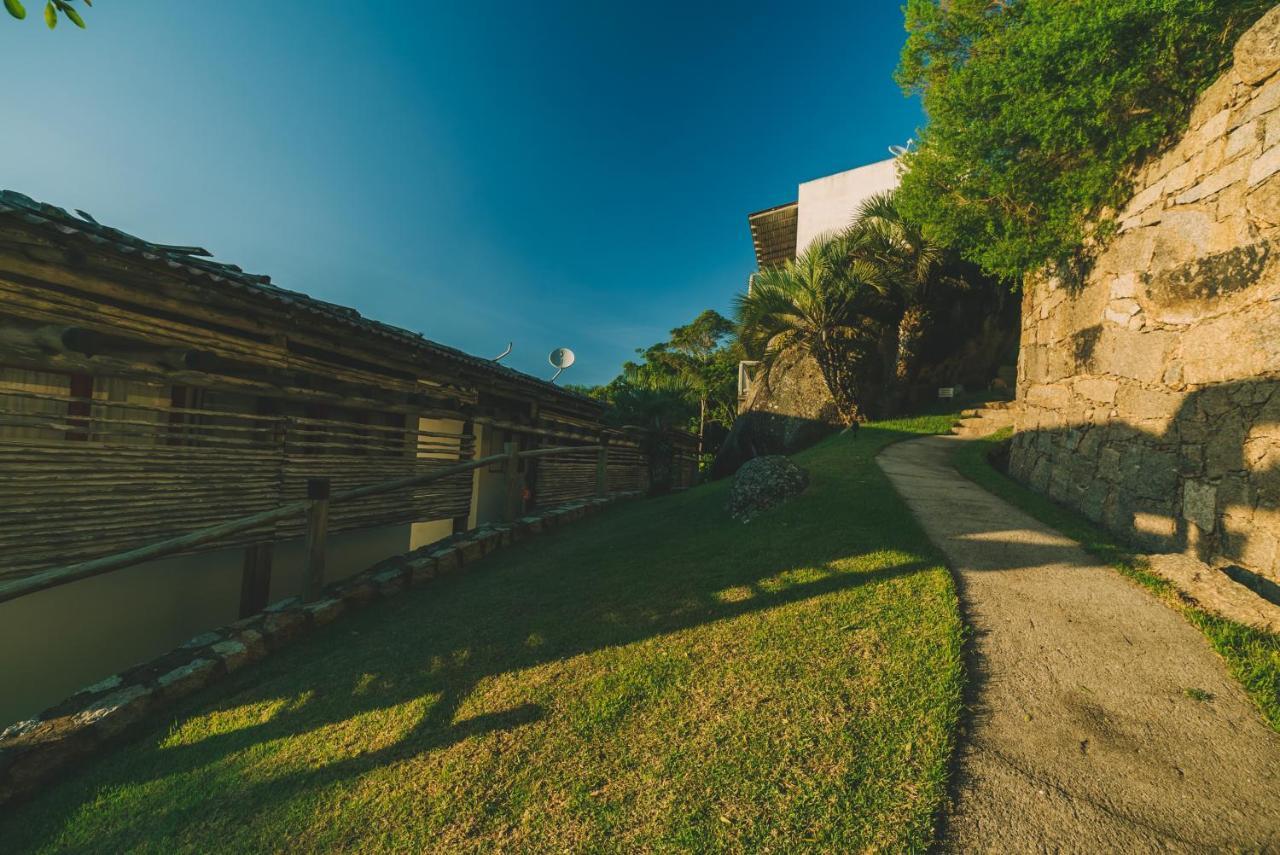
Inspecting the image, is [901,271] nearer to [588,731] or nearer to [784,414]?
[784,414]

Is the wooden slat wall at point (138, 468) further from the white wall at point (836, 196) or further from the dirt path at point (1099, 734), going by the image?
the white wall at point (836, 196)

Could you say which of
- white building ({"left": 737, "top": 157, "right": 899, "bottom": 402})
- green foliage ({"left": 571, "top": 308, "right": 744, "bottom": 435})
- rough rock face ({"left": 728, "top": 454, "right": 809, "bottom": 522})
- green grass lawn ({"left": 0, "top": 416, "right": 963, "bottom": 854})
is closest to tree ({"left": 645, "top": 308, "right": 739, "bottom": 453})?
green foliage ({"left": 571, "top": 308, "right": 744, "bottom": 435})

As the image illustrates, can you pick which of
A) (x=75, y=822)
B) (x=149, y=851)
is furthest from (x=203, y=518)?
(x=149, y=851)

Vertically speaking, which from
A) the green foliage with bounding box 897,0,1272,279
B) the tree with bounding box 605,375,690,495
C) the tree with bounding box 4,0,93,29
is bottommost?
Result: the tree with bounding box 605,375,690,495

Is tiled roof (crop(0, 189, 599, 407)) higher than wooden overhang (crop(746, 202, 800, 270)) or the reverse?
the reverse

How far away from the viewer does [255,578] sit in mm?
5590

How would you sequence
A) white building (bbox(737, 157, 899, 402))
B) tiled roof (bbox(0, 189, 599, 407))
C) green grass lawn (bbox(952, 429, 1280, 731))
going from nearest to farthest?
green grass lawn (bbox(952, 429, 1280, 731))
tiled roof (bbox(0, 189, 599, 407))
white building (bbox(737, 157, 899, 402))

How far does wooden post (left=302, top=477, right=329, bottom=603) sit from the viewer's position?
16.6 feet

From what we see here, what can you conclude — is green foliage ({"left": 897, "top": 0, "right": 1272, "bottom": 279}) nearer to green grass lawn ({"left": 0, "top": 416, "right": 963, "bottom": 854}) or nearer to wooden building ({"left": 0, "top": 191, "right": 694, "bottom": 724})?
green grass lawn ({"left": 0, "top": 416, "right": 963, "bottom": 854})

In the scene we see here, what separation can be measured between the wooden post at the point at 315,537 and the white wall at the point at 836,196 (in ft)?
63.0

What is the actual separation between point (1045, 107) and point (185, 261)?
9.16 m

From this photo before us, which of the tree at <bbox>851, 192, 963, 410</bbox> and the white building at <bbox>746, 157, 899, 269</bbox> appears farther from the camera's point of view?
the white building at <bbox>746, 157, 899, 269</bbox>

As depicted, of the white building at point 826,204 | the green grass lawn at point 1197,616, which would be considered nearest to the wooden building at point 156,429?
the green grass lawn at point 1197,616

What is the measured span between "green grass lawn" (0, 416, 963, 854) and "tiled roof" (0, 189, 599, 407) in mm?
Answer: 3548
